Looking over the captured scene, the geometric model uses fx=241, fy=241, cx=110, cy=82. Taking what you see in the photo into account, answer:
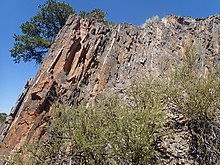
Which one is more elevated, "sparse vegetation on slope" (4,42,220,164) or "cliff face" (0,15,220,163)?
"cliff face" (0,15,220,163)

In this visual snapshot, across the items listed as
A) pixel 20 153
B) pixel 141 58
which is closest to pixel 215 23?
pixel 141 58

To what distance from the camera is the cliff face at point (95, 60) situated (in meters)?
12.7

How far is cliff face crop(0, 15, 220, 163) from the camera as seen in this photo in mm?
12716

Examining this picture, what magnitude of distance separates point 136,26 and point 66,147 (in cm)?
1090

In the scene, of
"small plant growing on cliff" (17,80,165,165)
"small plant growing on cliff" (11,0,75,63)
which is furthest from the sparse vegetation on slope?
"small plant growing on cliff" (11,0,75,63)

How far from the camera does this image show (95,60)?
15586 millimetres

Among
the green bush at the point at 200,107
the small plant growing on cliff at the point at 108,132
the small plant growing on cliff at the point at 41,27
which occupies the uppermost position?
the small plant growing on cliff at the point at 41,27

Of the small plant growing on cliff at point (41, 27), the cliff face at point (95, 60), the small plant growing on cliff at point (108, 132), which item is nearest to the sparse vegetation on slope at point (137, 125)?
the small plant growing on cliff at point (108, 132)

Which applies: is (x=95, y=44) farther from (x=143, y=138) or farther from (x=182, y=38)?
(x=143, y=138)

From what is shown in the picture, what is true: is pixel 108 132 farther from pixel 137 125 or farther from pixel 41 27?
pixel 41 27

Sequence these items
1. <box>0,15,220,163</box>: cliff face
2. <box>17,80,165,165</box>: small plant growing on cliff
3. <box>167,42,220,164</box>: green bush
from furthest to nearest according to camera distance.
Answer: <box>0,15,220,163</box>: cliff face → <box>167,42,220,164</box>: green bush → <box>17,80,165,165</box>: small plant growing on cliff

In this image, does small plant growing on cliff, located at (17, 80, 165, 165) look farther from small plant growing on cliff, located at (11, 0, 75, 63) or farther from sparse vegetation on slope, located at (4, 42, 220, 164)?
small plant growing on cliff, located at (11, 0, 75, 63)

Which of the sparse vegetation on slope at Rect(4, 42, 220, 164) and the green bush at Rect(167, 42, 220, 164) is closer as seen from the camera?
the sparse vegetation on slope at Rect(4, 42, 220, 164)

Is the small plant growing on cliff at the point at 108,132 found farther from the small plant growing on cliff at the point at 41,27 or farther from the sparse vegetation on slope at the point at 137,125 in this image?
the small plant growing on cliff at the point at 41,27
